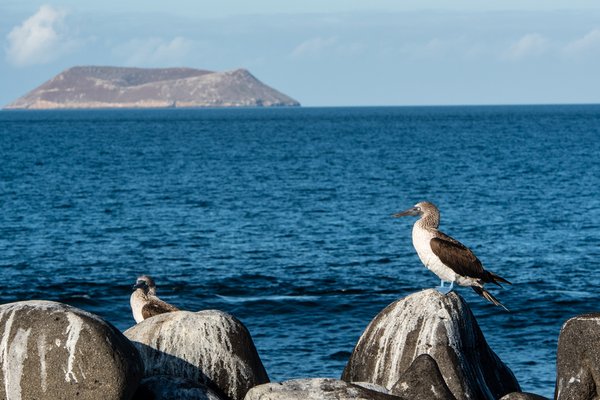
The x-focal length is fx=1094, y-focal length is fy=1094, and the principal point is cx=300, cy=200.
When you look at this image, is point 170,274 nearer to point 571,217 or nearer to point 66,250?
point 66,250

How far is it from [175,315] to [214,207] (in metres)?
39.0

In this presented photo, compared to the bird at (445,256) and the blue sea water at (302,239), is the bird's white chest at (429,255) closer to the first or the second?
the bird at (445,256)

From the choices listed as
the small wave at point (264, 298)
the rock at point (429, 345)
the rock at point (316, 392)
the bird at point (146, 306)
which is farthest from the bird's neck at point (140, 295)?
the small wave at point (264, 298)

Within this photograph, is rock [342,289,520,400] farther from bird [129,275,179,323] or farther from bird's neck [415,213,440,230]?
bird [129,275,179,323]

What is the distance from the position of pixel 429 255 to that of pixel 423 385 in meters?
3.35

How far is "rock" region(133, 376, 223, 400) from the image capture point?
12133mm

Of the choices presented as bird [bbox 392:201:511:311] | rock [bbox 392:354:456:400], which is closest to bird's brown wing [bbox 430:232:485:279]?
bird [bbox 392:201:511:311]

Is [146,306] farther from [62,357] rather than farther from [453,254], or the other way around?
[62,357]

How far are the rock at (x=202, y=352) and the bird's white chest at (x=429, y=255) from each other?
9.61 ft

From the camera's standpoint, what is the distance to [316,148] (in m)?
105

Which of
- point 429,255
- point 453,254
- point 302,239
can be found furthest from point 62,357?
point 302,239

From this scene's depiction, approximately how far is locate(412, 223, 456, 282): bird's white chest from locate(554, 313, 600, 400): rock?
2.41 meters

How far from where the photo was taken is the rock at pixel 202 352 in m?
13.1

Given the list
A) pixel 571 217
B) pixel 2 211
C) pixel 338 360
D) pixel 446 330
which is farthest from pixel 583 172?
pixel 446 330
